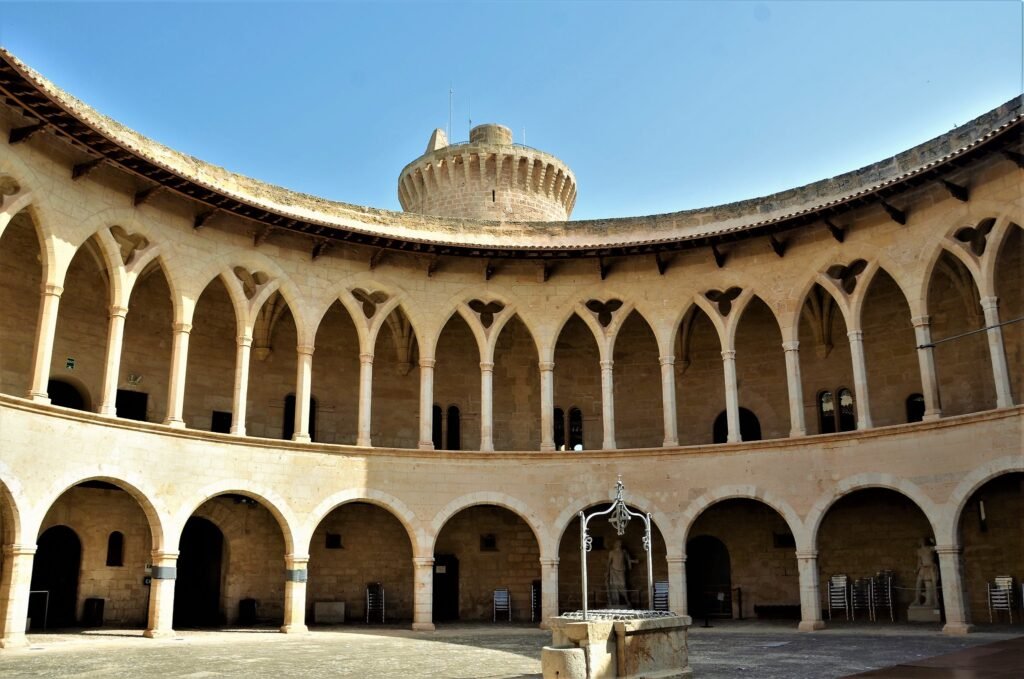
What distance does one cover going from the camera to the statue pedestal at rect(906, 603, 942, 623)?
2055 centimetres

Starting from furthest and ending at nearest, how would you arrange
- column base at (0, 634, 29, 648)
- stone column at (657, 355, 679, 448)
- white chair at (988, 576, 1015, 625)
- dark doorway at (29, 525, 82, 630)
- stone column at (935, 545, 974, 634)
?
stone column at (657, 355, 679, 448), dark doorway at (29, 525, 82, 630), white chair at (988, 576, 1015, 625), stone column at (935, 545, 974, 634), column base at (0, 634, 29, 648)

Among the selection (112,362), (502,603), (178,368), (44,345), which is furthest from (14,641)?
(502,603)

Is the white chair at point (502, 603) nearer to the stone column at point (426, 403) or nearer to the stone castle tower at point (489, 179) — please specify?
the stone column at point (426, 403)

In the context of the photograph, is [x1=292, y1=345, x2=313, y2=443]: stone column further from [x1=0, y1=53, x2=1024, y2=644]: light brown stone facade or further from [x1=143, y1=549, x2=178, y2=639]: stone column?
[x1=143, y1=549, x2=178, y2=639]: stone column

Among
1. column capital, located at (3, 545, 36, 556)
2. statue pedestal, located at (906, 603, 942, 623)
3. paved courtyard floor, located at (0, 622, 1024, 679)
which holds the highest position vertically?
column capital, located at (3, 545, 36, 556)

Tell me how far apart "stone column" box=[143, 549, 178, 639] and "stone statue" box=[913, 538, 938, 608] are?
51.5 feet

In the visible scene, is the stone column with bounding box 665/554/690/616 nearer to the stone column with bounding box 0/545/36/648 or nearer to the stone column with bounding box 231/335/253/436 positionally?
the stone column with bounding box 231/335/253/436

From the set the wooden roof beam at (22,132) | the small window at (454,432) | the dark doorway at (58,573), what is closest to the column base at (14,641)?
the dark doorway at (58,573)

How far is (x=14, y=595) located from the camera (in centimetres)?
1614

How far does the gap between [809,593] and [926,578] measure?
2.79 m

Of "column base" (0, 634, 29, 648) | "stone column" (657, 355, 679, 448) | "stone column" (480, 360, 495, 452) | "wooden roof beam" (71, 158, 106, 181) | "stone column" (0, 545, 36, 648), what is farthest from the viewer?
"stone column" (480, 360, 495, 452)

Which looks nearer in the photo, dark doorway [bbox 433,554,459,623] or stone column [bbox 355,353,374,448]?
stone column [bbox 355,353,374,448]

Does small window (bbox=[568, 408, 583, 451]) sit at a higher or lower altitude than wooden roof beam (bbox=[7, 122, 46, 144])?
lower

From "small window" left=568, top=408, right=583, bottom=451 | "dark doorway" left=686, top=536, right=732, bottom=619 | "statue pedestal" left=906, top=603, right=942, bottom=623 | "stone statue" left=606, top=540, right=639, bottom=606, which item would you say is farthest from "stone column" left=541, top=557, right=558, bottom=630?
"statue pedestal" left=906, top=603, right=942, bottom=623
